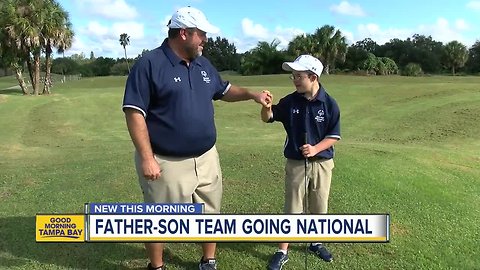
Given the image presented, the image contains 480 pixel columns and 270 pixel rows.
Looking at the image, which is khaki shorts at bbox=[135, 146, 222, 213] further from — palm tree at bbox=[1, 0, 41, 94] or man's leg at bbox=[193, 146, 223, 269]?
→ palm tree at bbox=[1, 0, 41, 94]

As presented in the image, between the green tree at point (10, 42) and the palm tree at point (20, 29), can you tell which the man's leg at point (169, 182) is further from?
the green tree at point (10, 42)

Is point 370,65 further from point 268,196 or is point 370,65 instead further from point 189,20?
point 189,20

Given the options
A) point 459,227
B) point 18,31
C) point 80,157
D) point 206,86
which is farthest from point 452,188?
point 18,31

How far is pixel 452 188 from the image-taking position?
7.18 meters

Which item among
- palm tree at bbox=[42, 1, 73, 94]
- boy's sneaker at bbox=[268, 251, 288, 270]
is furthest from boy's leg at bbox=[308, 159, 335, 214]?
palm tree at bbox=[42, 1, 73, 94]

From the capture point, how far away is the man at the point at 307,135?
4344mm

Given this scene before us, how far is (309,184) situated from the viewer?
4.57m

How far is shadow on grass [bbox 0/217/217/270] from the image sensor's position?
179 inches

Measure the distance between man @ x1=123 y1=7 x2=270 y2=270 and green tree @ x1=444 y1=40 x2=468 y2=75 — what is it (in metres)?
82.0

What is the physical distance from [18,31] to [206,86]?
98.7 feet

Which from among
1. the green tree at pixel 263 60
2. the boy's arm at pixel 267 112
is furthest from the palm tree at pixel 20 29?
the green tree at pixel 263 60

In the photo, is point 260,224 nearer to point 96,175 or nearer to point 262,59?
point 96,175

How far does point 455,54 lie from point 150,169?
85288mm

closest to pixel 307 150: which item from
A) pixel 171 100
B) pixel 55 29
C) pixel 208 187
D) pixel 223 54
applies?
pixel 208 187
